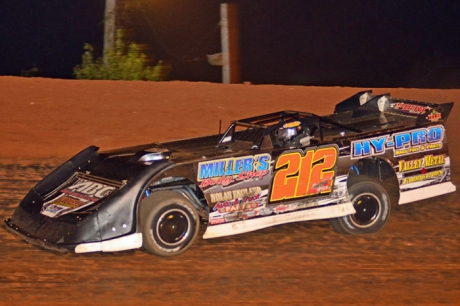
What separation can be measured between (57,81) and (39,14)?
546cm

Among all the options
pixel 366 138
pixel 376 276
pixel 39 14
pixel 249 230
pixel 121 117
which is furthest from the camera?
pixel 39 14

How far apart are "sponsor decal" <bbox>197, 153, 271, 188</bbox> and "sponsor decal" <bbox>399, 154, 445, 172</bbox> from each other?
1.84 meters

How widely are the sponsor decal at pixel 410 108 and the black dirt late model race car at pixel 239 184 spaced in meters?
0.04

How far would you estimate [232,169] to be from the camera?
830 cm

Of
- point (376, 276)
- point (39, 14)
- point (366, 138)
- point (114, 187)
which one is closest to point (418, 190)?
point (366, 138)

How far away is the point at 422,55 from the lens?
22922mm

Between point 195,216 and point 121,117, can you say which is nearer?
point 195,216

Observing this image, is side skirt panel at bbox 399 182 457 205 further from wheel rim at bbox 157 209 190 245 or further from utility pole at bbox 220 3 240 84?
utility pole at bbox 220 3 240 84

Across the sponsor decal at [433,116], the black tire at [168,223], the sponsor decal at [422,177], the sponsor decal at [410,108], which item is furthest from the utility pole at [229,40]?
the black tire at [168,223]

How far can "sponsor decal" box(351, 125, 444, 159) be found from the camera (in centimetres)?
903

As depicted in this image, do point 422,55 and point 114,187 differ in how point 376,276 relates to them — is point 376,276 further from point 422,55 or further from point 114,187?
point 422,55

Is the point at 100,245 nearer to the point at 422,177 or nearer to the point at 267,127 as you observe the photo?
the point at 267,127

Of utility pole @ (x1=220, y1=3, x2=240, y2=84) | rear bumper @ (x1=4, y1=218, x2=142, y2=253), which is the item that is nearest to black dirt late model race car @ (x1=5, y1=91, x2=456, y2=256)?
rear bumper @ (x1=4, y1=218, x2=142, y2=253)

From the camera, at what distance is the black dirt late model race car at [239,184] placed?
7910 mm
